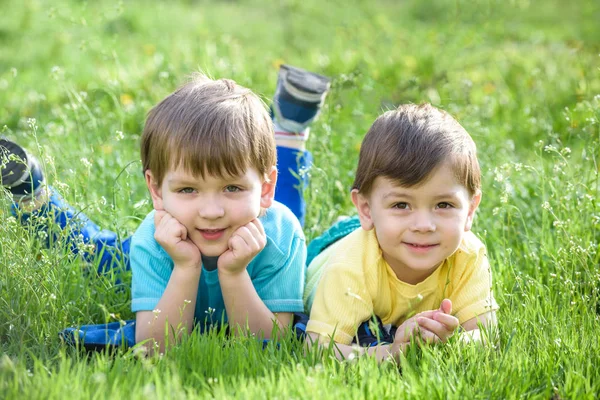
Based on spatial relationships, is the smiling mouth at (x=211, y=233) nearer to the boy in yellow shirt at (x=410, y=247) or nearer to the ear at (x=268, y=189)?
the ear at (x=268, y=189)

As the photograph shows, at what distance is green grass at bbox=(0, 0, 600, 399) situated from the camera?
7.18 feet

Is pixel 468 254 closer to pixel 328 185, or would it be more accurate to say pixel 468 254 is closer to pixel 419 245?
pixel 419 245

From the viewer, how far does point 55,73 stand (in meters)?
3.59

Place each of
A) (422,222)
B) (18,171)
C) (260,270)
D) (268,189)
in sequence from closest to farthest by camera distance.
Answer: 1. (422,222)
2. (268,189)
3. (260,270)
4. (18,171)

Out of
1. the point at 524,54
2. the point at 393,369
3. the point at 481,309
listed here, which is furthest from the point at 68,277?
the point at 524,54

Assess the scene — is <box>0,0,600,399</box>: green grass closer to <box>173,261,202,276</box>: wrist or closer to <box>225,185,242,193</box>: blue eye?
<box>173,261,202,276</box>: wrist

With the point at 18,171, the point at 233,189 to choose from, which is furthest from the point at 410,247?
the point at 18,171

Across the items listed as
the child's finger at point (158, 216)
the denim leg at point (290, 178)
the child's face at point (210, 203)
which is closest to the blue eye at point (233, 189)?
the child's face at point (210, 203)

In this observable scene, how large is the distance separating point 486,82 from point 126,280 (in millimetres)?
3908

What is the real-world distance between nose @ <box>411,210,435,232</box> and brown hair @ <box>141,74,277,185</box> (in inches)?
22.8

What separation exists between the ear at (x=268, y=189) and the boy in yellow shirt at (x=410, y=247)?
1.00 ft

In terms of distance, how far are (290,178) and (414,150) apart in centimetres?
119

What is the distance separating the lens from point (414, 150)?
8.25 feet

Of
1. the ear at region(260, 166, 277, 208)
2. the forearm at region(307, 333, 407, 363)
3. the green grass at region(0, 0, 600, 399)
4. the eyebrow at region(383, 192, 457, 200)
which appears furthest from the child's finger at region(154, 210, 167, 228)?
the eyebrow at region(383, 192, 457, 200)
